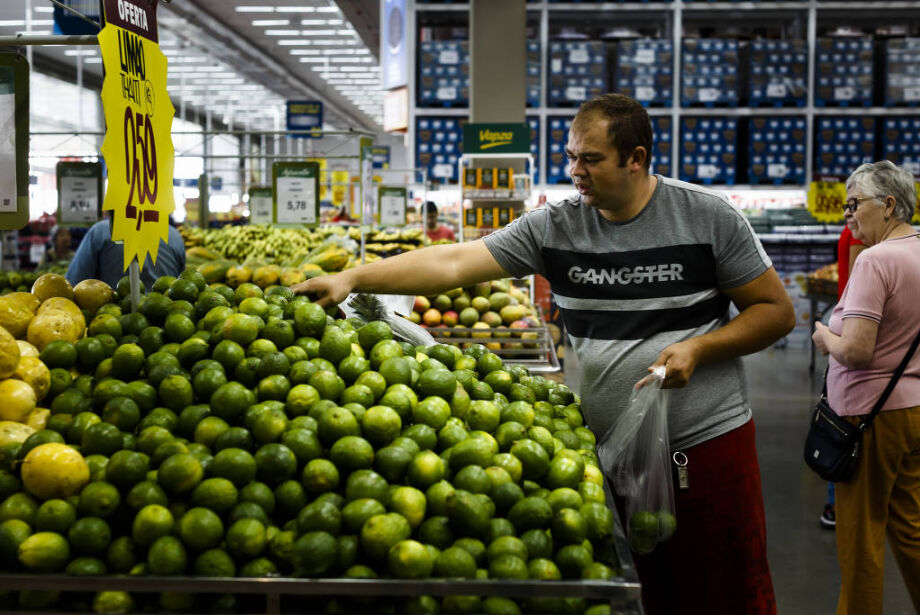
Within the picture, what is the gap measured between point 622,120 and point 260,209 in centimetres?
587

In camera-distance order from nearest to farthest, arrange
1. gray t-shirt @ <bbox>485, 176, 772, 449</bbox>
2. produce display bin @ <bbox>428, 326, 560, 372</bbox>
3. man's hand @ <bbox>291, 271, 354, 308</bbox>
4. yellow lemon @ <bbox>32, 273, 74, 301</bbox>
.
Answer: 1. gray t-shirt @ <bbox>485, 176, 772, 449</bbox>
2. man's hand @ <bbox>291, 271, 354, 308</bbox>
3. yellow lemon @ <bbox>32, 273, 74, 301</bbox>
4. produce display bin @ <bbox>428, 326, 560, 372</bbox>

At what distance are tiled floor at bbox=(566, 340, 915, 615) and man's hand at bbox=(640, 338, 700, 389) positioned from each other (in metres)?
2.07

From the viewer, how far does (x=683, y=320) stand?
2137 mm

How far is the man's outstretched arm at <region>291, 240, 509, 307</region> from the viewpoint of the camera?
2.31 m

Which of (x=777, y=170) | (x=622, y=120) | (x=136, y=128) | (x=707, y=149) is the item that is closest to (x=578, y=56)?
(x=707, y=149)

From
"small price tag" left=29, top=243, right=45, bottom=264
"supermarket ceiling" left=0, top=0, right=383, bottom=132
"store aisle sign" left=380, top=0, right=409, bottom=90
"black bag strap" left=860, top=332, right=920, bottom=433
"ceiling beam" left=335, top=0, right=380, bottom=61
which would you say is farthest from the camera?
"ceiling beam" left=335, top=0, right=380, bottom=61

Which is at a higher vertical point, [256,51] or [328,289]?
[256,51]

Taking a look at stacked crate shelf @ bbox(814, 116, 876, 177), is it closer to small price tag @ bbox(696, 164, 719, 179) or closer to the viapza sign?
small price tag @ bbox(696, 164, 719, 179)

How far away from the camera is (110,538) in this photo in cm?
140

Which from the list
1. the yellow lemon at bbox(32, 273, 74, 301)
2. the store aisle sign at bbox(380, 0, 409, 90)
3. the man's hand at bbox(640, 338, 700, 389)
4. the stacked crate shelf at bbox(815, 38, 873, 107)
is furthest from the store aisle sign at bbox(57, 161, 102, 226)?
the stacked crate shelf at bbox(815, 38, 873, 107)

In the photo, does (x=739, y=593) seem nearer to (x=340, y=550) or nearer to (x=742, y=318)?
(x=742, y=318)

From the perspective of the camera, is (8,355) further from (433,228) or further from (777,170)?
(777,170)

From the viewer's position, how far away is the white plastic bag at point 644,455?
1.96 meters

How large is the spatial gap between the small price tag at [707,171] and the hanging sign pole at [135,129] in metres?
8.96
